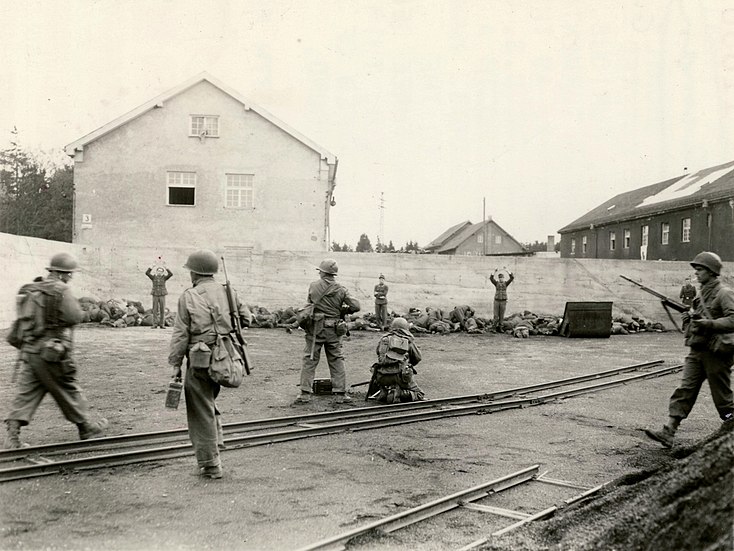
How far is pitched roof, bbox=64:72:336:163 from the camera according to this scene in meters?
29.4

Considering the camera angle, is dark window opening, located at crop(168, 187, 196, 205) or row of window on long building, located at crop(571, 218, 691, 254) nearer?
dark window opening, located at crop(168, 187, 196, 205)

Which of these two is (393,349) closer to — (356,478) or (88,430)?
(356,478)

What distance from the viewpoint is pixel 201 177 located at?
30.0 meters

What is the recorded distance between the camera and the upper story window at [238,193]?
30109 millimetres

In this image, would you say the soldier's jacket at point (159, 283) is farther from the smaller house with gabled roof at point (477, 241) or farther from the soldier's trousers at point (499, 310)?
the smaller house with gabled roof at point (477, 241)

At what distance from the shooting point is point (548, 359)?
1662 cm

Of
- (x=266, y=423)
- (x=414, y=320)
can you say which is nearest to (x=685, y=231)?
(x=414, y=320)

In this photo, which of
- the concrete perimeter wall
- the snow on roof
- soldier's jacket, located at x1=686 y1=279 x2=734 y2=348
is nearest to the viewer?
soldier's jacket, located at x1=686 y1=279 x2=734 y2=348

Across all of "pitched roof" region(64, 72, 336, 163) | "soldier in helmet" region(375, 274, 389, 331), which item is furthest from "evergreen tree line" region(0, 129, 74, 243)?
"soldier in helmet" region(375, 274, 389, 331)

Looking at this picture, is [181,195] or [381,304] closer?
[381,304]

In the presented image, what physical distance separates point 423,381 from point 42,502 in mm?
8151

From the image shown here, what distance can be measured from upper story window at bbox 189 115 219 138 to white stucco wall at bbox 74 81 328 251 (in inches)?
8.6

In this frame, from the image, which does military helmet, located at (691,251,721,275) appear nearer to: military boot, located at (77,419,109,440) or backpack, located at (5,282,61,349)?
military boot, located at (77,419,109,440)

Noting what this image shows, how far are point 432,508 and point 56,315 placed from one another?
169 inches
